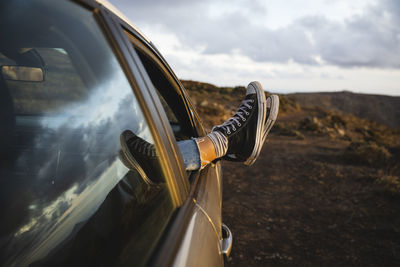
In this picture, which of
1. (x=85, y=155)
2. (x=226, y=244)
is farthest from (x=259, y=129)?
(x=85, y=155)

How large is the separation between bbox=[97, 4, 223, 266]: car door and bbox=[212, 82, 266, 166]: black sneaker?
19 cm

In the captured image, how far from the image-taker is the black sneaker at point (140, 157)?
3.40 ft

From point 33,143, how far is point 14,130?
0.13 meters

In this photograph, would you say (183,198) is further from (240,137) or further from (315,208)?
(315,208)

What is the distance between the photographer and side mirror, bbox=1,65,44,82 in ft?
3.86

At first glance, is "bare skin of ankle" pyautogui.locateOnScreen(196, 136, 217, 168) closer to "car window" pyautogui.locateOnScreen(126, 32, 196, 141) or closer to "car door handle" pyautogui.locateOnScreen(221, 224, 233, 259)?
"car window" pyautogui.locateOnScreen(126, 32, 196, 141)

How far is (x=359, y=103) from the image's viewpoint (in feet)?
157

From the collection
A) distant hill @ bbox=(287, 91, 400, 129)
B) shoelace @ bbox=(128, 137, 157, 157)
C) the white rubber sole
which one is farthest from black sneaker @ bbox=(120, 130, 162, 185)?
distant hill @ bbox=(287, 91, 400, 129)

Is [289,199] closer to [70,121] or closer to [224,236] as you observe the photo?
[224,236]

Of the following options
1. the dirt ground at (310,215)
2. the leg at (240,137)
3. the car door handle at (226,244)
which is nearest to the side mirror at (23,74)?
the leg at (240,137)

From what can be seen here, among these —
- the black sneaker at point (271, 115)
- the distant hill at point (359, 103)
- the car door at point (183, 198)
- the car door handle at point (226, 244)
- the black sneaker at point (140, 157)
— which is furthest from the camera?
the distant hill at point (359, 103)

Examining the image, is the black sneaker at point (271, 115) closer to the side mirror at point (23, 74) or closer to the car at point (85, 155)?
the car at point (85, 155)

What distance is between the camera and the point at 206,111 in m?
12.2

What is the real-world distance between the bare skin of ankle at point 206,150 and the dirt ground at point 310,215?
1663 millimetres
